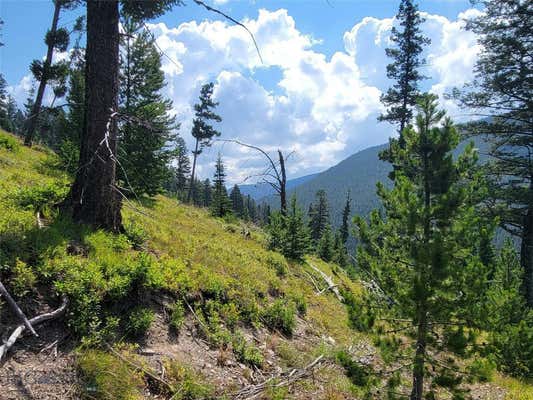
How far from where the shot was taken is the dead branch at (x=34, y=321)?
3.44 metres

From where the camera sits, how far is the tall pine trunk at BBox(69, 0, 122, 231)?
5.86m

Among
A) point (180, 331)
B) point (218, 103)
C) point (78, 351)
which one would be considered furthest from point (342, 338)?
point (218, 103)

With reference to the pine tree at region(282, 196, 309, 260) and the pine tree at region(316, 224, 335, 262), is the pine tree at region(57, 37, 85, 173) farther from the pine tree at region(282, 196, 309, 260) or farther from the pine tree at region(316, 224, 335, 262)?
the pine tree at region(316, 224, 335, 262)

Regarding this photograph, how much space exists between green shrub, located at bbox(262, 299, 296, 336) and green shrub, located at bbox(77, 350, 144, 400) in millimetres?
3489

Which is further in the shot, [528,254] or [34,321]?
[528,254]

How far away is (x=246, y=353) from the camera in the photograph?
5.74 meters

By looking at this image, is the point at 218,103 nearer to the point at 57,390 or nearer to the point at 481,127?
the point at 481,127

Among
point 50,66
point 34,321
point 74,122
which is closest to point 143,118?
point 74,122

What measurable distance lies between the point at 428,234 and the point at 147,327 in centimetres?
422

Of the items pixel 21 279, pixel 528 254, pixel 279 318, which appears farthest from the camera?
pixel 528 254

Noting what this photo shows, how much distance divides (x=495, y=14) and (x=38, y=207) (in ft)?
53.9

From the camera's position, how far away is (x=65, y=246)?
196 inches

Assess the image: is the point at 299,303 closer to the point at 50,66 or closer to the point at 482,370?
the point at 482,370

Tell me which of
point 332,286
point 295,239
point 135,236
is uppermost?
point 135,236
